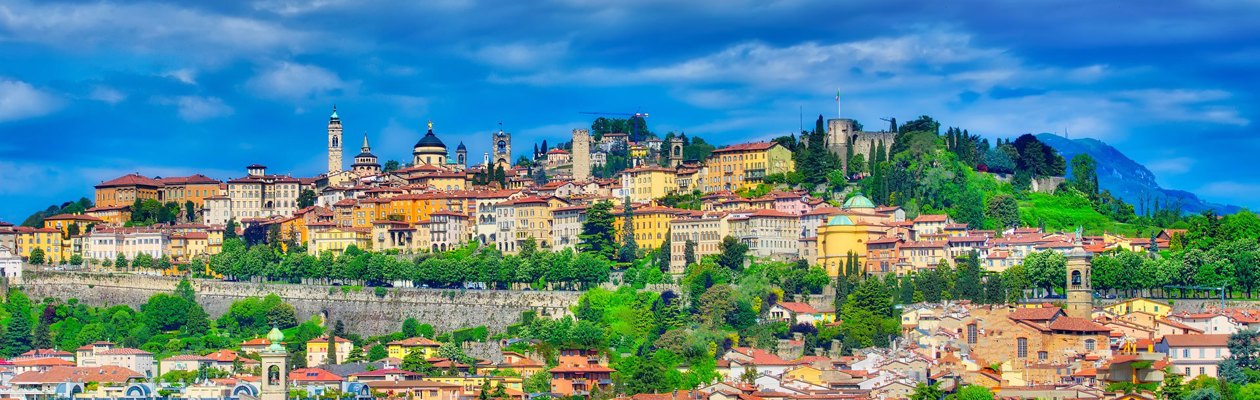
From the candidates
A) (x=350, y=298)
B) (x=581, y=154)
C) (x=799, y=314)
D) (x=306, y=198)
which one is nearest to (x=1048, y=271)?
(x=799, y=314)

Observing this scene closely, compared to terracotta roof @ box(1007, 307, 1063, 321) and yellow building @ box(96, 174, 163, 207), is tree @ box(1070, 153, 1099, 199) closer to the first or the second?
terracotta roof @ box(1007, 307, 1063, 321)

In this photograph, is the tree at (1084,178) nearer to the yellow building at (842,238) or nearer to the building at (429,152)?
the yellow building at (842,238)

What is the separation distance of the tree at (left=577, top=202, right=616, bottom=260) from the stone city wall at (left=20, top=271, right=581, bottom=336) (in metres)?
4.59

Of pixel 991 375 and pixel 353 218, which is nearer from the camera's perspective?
pixel 991 375

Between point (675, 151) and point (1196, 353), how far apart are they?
45.3m

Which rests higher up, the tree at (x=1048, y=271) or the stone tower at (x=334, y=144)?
the stone tower at (x=334, y=144)

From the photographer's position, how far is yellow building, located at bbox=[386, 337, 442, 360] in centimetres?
7431

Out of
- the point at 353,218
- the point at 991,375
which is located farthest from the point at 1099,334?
the point at 353,218

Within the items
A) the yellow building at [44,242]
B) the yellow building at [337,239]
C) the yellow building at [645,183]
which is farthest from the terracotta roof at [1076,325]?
the yellow building at [44,242]

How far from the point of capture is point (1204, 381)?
5650cm

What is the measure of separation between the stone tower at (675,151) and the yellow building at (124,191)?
23563 mm

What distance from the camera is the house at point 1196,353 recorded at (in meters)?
58.4

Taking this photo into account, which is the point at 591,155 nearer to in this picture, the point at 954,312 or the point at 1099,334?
the point at 954,312

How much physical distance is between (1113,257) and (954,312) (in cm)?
828
